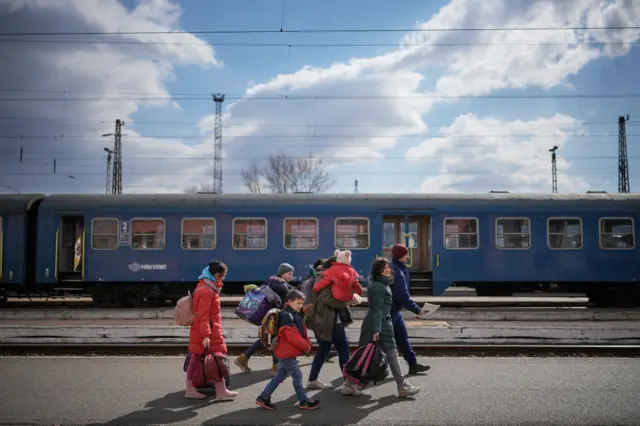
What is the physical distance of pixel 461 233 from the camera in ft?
47.2

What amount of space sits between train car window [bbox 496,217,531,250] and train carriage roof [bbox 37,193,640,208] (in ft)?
1.79

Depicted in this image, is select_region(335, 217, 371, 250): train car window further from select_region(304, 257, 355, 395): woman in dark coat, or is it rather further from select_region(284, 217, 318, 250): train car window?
select_region(304, 257, 355, 395): woman in dark coat

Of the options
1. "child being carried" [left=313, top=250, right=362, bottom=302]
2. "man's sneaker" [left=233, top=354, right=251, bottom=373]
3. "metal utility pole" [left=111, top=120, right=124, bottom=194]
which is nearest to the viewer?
"child being carried" [left=313, top=250, right=362, bottom=302]

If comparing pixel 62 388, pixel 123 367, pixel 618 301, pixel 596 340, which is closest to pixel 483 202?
pixel 618 301

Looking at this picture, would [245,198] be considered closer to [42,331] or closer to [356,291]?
[42,331]

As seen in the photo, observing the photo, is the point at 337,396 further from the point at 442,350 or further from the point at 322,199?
the point at 322,199

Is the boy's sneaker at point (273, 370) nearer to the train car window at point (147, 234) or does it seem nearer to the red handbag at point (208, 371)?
the red handbag at point (208, 371)

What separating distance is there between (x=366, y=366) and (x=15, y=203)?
12.7 m

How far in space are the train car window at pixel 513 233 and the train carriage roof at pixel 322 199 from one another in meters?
0.54

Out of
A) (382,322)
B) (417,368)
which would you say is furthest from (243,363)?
(417,368)

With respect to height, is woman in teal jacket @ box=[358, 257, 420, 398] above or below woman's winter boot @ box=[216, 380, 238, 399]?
above

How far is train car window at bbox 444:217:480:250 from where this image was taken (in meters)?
14.3

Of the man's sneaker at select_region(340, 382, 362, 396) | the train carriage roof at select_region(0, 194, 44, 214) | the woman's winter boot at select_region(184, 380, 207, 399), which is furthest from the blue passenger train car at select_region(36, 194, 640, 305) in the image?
the woman's winter boot at select_region(184, 380, 207, 399)

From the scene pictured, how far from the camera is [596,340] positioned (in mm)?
8812
